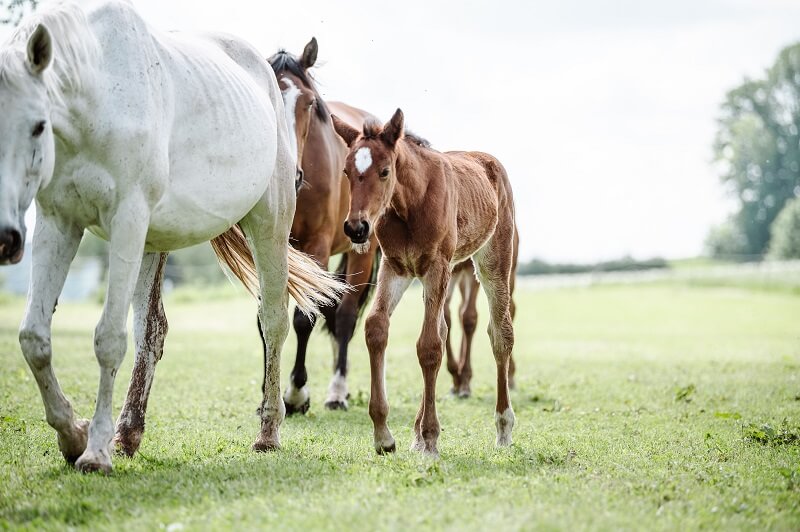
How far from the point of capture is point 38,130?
4125mm

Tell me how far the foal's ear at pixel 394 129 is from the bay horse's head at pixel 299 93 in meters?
1.62

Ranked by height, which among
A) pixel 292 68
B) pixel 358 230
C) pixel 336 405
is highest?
pixel 292 68

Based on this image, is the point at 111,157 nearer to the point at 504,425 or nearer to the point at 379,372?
the point at 379,372

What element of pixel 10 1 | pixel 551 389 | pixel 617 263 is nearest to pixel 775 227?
pixel 617 263

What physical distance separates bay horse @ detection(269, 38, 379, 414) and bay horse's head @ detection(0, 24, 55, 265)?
3000 millimetres

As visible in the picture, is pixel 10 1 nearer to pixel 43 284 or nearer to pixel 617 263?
pixel 43 284

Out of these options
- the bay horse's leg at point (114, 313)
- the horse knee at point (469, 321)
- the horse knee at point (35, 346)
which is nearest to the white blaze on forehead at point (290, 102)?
the bay horse's leg at point (114, 313)

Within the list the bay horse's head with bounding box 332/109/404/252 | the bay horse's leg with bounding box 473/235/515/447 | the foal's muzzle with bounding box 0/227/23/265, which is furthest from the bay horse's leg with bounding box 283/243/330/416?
the foal's muzzle with bounding box 0/227/23/265

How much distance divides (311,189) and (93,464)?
12.8 feet

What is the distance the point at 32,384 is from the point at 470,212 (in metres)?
5.27

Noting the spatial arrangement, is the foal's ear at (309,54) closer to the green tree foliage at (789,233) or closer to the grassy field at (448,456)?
the grassy field at (448,456)

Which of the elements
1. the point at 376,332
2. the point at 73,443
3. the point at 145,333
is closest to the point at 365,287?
the point at 145,333

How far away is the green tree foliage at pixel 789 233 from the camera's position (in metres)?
52.8

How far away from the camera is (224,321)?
2436cm
